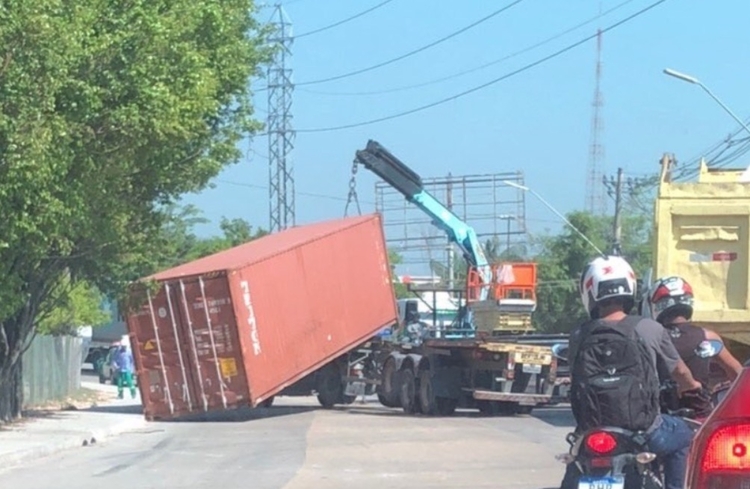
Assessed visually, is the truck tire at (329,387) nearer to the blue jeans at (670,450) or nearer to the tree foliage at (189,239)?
the tree foliage at (189,239)

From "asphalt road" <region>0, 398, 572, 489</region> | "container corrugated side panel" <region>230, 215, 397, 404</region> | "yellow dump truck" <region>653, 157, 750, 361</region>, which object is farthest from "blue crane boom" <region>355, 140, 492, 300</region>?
"yellow dump truck" <region>653, 157, 750, 361</region>

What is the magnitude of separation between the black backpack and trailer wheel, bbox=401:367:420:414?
22.7 metres

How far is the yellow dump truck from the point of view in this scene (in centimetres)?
1752

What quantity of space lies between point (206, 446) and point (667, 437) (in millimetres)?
15161

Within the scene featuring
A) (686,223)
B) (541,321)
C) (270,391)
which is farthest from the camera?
(541,321)

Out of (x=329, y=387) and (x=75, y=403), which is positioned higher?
(x=329, y=387)

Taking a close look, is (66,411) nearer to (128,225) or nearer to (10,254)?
(128,225)

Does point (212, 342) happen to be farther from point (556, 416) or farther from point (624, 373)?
point (624, 373)

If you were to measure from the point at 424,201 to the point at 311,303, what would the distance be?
7.14 metres

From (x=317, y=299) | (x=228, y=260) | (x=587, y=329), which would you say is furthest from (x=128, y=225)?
(x=587, y=329)

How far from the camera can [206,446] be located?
2158 cm

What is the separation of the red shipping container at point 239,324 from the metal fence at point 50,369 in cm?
742

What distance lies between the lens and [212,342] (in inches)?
1037

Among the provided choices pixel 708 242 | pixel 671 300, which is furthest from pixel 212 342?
pixel 671 300
